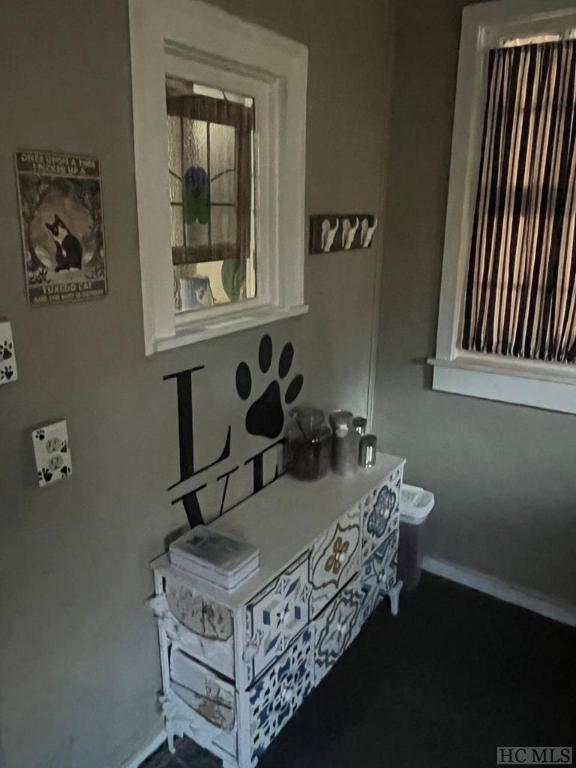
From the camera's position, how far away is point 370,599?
2230 millimetres

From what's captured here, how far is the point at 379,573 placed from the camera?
2266 millimetres

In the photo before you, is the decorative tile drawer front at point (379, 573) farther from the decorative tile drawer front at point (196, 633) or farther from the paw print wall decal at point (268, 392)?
the decorative tile drawer front at point (196, 633)

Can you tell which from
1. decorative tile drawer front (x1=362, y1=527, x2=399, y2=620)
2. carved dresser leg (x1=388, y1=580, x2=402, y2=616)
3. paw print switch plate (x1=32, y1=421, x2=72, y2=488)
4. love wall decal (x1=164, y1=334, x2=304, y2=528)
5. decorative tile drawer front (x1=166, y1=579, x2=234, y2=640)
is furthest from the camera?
carved dresser leg (x1=388, y1=580, x2=402, y2=616)

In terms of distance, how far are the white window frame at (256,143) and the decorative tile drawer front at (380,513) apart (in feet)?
2.33

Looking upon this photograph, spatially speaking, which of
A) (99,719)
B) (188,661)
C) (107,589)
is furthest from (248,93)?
(99,719)

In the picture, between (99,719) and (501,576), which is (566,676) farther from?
(99,719)

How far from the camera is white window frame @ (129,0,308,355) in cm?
141

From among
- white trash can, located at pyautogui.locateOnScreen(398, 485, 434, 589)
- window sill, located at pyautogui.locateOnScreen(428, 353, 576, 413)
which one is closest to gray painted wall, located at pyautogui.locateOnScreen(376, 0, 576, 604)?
window sill, located at pyautogui.locateOnScreen(428, 353, 576, 413)

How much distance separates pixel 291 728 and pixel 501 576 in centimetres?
112

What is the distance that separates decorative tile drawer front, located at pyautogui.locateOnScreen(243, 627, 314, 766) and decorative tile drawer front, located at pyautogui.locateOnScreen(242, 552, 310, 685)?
0.15 feet

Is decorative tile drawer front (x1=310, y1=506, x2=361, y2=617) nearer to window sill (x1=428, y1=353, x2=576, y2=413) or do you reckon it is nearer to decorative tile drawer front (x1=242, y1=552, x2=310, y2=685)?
decorative tile drawer front (x1=242, y1=552, x2=310, y2=685)

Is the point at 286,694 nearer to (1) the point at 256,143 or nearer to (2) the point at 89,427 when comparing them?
(2) the point at 89,427

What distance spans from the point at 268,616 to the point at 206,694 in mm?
294

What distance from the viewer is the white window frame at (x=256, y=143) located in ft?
4.61
